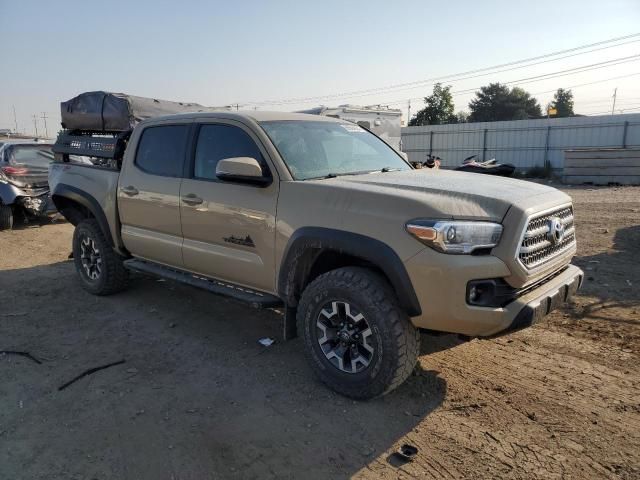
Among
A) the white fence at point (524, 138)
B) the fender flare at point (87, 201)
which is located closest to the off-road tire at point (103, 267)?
the fender flare at point (87, 201)

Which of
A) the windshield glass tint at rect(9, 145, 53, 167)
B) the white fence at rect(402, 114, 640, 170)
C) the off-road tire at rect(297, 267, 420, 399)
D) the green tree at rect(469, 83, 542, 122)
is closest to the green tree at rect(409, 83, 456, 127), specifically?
the white fence at rect(402, 114, 640, 170)

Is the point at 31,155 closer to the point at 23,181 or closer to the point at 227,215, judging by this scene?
the point at 23,181

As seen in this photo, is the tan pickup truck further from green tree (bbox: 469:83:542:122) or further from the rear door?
green tree (bbox: 469:83:542:122)

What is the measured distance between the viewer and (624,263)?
6312mm

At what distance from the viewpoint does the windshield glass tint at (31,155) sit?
34.2ft

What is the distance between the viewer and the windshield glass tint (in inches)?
410

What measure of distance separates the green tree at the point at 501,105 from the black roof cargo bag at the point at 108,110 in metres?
57.7

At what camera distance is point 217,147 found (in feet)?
14.3

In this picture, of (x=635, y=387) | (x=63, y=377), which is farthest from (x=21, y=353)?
(x=635, y=387)

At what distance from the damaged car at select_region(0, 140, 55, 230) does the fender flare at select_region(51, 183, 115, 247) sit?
16.3 feet

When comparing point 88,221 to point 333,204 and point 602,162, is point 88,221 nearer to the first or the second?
point 333,204

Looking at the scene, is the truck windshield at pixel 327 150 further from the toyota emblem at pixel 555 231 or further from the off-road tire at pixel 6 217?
the off-road tire at pixel 6 217

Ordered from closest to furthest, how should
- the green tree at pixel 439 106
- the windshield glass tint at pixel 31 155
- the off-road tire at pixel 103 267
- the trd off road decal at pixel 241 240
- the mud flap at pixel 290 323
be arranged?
the mud flap at pixel 290 323
the trd off road decal at pixel 241 240
the off-road tire at pixel 103 267
the windshield glass tint at pixel 31 155
the green tree at pixel 439 106

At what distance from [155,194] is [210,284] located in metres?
1.11
